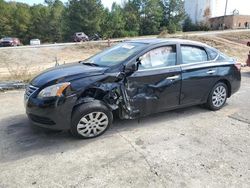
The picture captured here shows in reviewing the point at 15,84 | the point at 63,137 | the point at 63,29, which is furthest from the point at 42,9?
the point at 63,137

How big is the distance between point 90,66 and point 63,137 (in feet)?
4.16

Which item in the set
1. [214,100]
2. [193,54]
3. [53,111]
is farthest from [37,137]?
[214,100]

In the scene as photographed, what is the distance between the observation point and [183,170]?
135 inches

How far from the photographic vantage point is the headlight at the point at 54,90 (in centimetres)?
399

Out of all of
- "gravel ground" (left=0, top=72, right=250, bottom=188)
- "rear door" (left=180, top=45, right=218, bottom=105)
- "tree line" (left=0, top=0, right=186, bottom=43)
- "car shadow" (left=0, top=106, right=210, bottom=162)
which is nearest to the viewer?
"gravel ground" (left=0, top=72, right=250, bottom=188)

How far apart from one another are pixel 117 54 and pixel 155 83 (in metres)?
0.86

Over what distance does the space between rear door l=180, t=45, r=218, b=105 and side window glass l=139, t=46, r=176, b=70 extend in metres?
0.23

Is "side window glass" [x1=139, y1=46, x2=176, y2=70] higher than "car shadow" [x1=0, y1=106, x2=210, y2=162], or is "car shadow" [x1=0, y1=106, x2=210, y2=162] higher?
"side window glass" [x1=139, y1=46, x2=176, y2=70]

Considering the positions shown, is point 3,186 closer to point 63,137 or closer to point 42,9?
point 63,137

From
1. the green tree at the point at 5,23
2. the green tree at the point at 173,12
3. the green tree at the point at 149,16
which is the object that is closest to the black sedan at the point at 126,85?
the green tree at the point at 5,23

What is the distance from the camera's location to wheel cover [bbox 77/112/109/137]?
4.18 m

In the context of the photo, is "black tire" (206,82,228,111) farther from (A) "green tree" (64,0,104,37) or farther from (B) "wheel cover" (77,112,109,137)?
(A) "green tree" (64,0,104,37)

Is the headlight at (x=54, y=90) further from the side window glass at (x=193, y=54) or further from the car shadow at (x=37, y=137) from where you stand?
the side window glass at (x=193, y=54)

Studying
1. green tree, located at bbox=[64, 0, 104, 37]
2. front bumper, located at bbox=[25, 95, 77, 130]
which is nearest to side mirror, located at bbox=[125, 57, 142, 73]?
front bumper, located at bbox=[25, 95, 77, 130]
